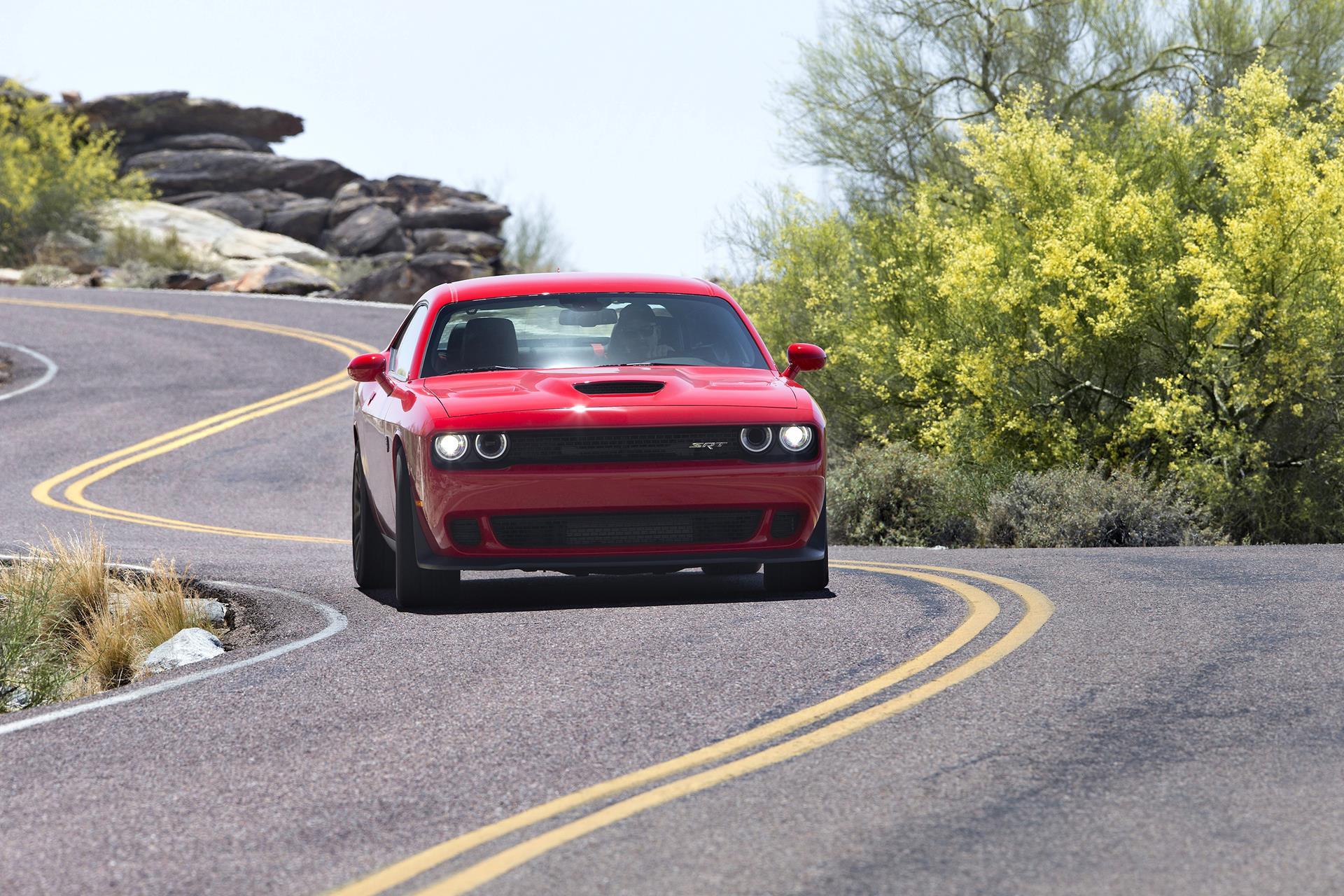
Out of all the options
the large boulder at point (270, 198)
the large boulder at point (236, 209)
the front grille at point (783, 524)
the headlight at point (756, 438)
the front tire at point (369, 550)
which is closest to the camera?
the headlight at point (756, 438)

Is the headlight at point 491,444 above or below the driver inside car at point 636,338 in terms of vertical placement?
below

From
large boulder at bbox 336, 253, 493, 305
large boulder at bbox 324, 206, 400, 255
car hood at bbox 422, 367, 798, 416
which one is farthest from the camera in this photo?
large boulder at bbox 324, 206, 400, 255

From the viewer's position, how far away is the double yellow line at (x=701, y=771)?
14.1 ft

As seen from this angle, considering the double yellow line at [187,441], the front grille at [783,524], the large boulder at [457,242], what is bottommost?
the double yellow line at [187,441]

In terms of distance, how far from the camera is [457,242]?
5084 centimetres

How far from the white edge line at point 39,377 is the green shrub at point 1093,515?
15.4m

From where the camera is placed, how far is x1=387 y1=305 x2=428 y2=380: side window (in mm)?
9273

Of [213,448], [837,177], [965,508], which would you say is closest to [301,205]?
[837,177]

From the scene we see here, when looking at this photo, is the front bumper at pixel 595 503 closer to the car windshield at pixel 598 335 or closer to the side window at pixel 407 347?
the car windshield at pixel 598 335

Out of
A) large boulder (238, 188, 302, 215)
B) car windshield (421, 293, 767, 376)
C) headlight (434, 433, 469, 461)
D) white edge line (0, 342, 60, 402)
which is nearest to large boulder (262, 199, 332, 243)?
large boulder (238, 188, 302, 215)

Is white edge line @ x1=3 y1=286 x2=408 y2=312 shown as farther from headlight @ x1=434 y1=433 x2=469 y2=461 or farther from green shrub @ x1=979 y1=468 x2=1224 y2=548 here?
headlight @ x1=434 y1=433 x2=469 y2=461

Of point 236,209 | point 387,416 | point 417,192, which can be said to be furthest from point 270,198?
point 387,416

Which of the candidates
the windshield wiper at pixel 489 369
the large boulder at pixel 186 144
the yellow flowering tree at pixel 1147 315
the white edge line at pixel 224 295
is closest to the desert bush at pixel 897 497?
the yellow flowering tree at pixel 1147 315

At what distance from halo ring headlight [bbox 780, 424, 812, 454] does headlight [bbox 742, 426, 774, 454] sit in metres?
0.06
